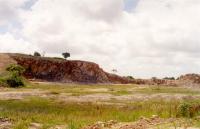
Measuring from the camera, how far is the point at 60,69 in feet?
387

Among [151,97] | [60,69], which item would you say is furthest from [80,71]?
[151,97]

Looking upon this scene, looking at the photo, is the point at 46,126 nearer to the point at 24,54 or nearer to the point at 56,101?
the point at 56,101

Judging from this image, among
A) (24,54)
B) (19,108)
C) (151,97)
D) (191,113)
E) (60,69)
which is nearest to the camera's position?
(191,113)

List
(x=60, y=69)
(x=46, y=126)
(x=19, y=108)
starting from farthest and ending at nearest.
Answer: (x=60, y=69) < (x=19, y=108) < (x=46, y=126)

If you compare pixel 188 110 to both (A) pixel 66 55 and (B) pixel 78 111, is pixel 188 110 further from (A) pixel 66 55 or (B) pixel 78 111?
(A) pixel 66 55

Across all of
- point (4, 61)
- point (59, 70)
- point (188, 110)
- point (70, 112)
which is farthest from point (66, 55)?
point (188, 110)

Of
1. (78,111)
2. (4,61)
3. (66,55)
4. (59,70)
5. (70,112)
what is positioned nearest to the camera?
(70,112)

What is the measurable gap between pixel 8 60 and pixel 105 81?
962 inches

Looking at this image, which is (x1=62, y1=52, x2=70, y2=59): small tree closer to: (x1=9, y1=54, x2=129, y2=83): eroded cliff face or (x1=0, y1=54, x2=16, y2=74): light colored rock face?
(x1=9, y1=54, x2=129, y2=83): eroded cliff face

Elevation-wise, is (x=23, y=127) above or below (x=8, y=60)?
below

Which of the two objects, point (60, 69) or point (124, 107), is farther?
point (60, 69)

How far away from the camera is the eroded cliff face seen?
382ft

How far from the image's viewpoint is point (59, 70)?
117938 millimetres

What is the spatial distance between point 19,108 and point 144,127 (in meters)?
22.2
